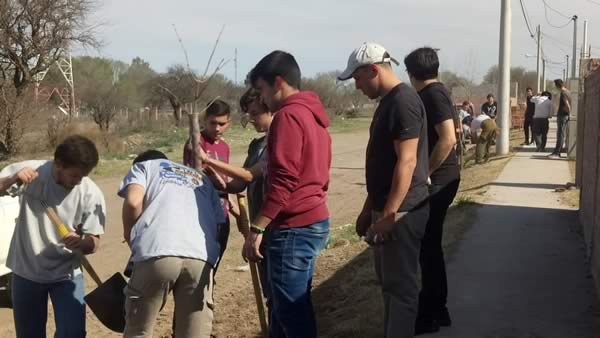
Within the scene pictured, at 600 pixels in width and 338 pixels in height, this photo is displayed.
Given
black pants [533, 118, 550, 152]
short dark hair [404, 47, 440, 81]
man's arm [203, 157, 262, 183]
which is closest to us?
man's arm [203, 157, 262, 183]

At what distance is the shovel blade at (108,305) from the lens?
397 cm

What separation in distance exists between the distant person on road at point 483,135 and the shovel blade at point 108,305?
15.7m

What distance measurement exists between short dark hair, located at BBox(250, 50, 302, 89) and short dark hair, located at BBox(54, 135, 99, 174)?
98cm

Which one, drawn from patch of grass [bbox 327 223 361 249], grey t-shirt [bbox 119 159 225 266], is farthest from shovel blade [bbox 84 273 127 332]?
patch of grass [bbox 327 223 361 249]

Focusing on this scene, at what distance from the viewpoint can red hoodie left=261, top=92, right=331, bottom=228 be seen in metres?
3.80

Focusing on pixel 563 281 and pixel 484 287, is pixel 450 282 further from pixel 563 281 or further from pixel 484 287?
pixel 563 281

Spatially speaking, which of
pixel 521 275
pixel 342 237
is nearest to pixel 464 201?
pixel 342 237

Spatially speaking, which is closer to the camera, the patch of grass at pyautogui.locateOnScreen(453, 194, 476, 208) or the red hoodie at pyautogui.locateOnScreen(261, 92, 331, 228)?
the red hoodie at pyautogui.locateOnScreen(261, 92, 331, 228)

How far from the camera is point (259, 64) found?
13.2ft

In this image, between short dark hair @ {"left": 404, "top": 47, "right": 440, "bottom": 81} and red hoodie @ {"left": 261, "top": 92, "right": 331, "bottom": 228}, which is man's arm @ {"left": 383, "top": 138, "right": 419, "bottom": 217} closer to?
red hoodie @ {"left": 261, "top": 92, "right": 331, "bottom": 228}

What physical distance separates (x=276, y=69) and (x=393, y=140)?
0.75 meters

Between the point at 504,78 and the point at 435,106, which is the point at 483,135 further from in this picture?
the point at 435,106

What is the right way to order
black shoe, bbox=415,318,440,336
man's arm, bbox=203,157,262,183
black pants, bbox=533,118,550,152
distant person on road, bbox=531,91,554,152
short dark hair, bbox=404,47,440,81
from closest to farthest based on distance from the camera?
man's arm, bbox=203,157,262,183
short dark hair, bbox=404,47,440,81
black shoe, bbox=415,318,440,336
distant person on road, bbox=531,91,554,152
black pants, bbox=533,118,550,152

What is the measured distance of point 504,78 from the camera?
19719mm
